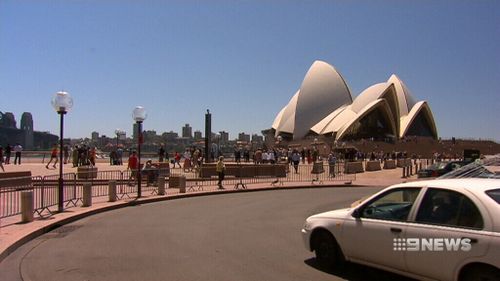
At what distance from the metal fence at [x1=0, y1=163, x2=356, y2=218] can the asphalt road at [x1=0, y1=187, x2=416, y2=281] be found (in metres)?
2.52

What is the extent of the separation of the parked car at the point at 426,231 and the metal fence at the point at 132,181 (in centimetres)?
881

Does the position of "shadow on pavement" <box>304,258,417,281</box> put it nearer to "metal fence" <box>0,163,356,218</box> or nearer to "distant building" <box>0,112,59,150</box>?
"metal fence" <box>0,163,356,218</box>

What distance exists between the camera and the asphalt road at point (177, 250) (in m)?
7.23

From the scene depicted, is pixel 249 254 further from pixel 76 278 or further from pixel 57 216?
pixel 57 216

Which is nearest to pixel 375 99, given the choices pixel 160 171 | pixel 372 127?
pixel 372 127

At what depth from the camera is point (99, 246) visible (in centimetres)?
949

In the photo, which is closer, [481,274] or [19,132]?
[481,274]

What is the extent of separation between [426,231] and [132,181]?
1807 centimetres

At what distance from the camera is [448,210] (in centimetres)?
587

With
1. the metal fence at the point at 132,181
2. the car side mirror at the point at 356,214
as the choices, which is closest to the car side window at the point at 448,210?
the car side mirror at the point at 356,214

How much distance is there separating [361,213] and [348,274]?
905 millimetres

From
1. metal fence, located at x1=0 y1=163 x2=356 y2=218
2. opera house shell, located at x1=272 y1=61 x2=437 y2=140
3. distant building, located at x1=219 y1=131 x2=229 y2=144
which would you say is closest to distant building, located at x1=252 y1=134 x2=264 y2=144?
distant building, located at x1=219 y1=131 x2=229 y2=144

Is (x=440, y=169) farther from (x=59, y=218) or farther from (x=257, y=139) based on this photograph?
(x=257, y=139)

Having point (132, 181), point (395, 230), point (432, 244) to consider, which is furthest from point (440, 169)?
point (432, 244)
